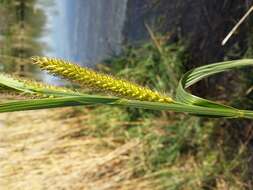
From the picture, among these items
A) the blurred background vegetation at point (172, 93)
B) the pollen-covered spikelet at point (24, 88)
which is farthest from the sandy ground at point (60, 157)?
the pollen-covered spikelet at point (24, 88)

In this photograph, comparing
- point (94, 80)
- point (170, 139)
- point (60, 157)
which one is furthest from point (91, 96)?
point (60, 157)

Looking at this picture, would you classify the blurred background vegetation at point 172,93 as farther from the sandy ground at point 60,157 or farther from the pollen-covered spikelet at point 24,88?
the pollen-covered spikelet at point 24,88

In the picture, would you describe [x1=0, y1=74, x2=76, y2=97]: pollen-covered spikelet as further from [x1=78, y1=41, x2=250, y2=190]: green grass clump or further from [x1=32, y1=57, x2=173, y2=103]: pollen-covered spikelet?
[x1=78, y1=41, x2=250, y2=190]: green grass clump

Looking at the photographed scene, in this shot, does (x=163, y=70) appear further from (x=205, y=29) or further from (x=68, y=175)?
(x=68, y=175)

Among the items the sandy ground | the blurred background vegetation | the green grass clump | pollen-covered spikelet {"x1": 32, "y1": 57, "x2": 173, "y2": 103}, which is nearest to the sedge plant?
pollen-covered spikelet {"x1": 32, "y1": 57, "x2": 173, "y2": 103}

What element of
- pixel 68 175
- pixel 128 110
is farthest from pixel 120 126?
pixel 68 175

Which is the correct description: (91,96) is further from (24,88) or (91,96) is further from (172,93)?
(172,93)
